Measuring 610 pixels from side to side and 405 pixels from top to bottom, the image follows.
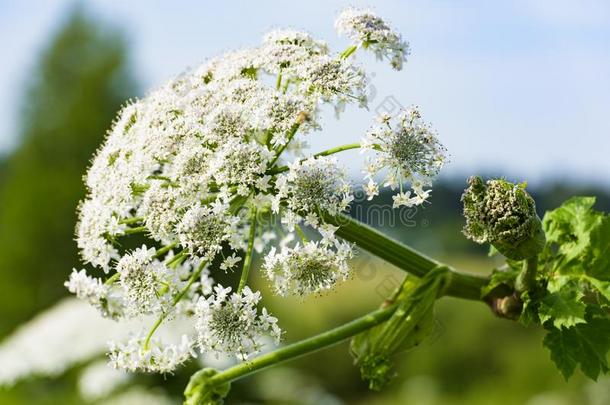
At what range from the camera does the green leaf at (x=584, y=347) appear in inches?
109

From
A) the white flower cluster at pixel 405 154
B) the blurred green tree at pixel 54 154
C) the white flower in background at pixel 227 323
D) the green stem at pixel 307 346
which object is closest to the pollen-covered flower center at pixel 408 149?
the white flower cluster at pixel 405 154

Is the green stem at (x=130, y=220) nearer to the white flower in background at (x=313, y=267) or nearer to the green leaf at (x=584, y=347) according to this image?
the white flower in background at (x=313, y=267)

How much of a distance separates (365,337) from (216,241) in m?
0.87

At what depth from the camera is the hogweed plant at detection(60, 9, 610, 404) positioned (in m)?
2.57

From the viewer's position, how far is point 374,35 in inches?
118

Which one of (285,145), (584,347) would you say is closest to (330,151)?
(285,145)

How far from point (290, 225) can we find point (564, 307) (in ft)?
3.35

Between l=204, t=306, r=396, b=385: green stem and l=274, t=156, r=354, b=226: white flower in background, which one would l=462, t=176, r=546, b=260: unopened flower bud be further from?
l=204, t=306, r=396, b=385: green stem

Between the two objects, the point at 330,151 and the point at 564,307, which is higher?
the point at 330,151

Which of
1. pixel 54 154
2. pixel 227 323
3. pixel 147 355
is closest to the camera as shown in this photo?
pixel 227 323

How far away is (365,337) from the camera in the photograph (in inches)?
120

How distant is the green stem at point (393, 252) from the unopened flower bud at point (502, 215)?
29cm

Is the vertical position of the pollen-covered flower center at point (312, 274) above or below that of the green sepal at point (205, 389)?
above

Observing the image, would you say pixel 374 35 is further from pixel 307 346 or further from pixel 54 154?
pixel 54 154
